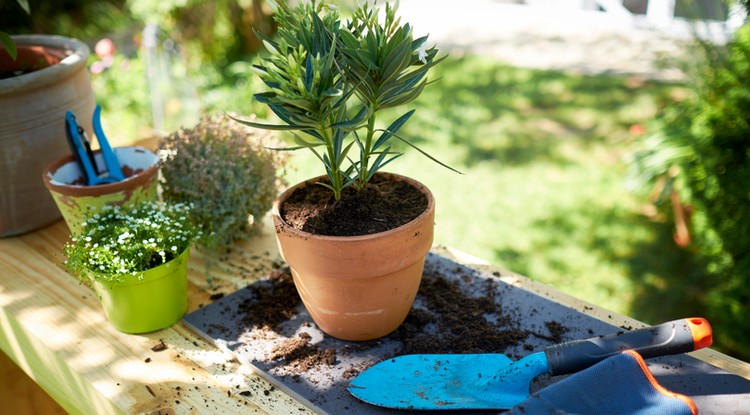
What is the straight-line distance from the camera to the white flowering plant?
1.26 metres

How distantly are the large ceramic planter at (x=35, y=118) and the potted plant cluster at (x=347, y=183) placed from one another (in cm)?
71

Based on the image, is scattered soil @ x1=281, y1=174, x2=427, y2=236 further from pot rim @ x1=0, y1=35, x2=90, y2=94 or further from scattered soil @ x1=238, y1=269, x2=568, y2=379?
pot rim @ x1=0, y1=35, x2=90, y2=94

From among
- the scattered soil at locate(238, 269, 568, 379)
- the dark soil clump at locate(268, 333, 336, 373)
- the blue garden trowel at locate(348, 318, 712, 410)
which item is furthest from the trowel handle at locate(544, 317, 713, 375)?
the dark soil clump at locate(268, 333, 336, 373)

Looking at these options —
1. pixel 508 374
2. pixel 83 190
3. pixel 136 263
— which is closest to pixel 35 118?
pixel 83 190

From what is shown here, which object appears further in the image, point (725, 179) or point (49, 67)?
point (725, 179)

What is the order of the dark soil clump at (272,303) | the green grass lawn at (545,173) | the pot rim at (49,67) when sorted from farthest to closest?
the green grass lawn at (545,173) < the pot rim at (49,67) < the dark soil clump at (272,303)

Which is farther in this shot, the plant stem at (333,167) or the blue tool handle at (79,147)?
the blue tool handle at (79,147)

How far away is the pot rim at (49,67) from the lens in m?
1.55

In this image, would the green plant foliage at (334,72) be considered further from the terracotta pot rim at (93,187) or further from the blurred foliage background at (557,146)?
the blurred foliage background at (557,146)

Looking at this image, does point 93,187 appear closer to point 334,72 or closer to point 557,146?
point 334,72

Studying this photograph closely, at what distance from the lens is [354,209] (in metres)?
1.27

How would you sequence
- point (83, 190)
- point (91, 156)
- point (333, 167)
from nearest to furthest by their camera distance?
1. point (333, 167)
2. point (83, 190)
3. point (91, 156)

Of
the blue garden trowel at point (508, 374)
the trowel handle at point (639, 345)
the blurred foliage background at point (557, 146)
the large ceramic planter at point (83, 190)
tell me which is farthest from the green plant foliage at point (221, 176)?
the trowel handle at point (639, 345)

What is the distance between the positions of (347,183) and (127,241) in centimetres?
46
